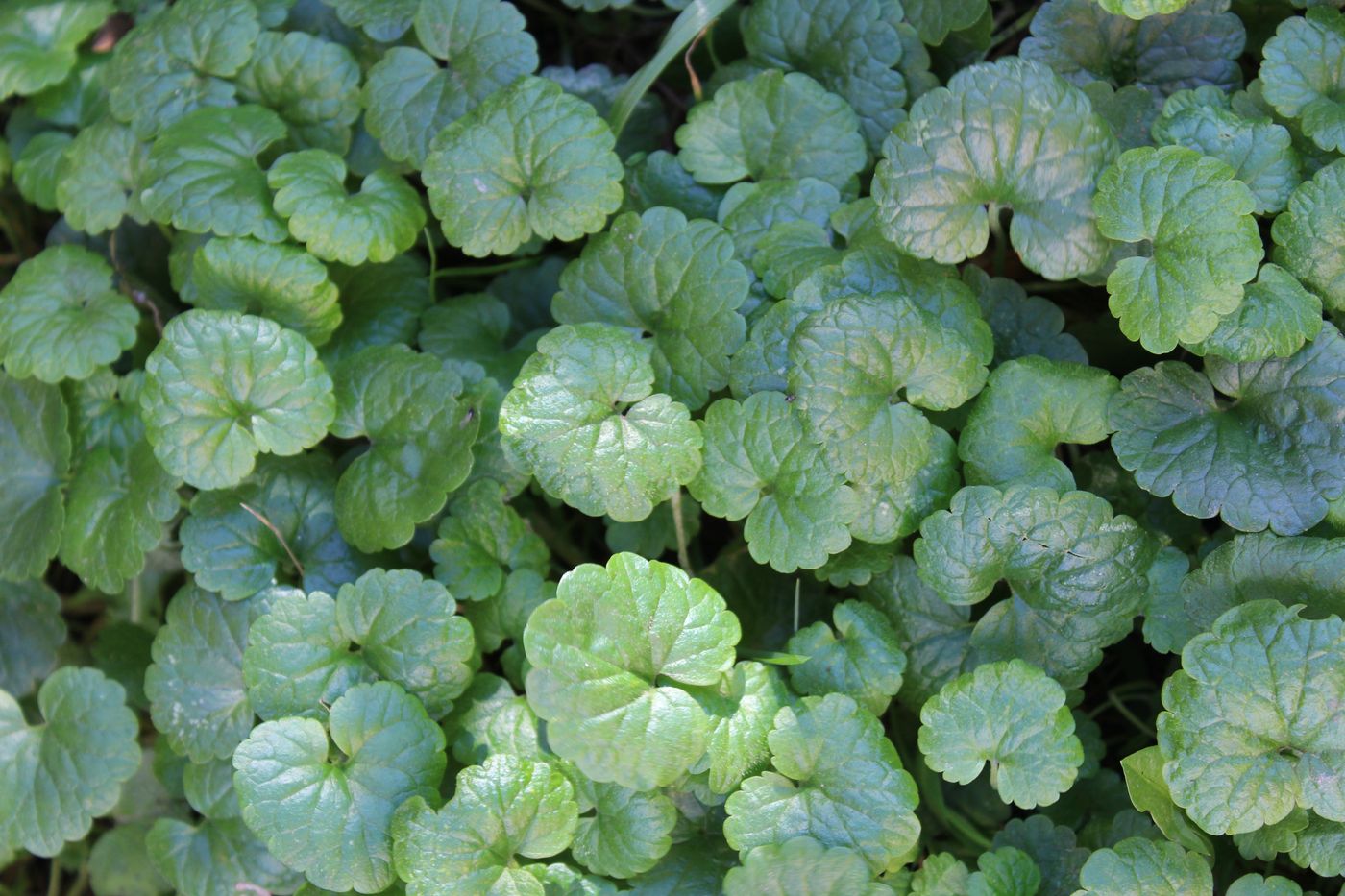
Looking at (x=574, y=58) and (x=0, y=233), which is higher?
(x=574, y=58)

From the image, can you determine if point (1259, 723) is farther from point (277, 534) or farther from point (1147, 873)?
point (277, 534)

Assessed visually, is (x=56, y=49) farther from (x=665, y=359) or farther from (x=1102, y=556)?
(x=1102, y=556)

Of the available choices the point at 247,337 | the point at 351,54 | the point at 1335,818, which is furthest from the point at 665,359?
the point at 1335,818

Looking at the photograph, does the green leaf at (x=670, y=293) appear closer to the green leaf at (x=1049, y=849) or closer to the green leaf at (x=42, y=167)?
the green leaf at (x=1049, y=849)

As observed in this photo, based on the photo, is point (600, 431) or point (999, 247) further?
point (999, 247)

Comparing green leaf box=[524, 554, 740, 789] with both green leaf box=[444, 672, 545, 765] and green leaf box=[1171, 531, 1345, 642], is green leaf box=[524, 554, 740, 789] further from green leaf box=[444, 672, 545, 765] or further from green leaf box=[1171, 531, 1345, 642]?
green leaf box=[1171, 531, 1345, 642]

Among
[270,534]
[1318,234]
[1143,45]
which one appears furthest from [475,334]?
[1318,234]
